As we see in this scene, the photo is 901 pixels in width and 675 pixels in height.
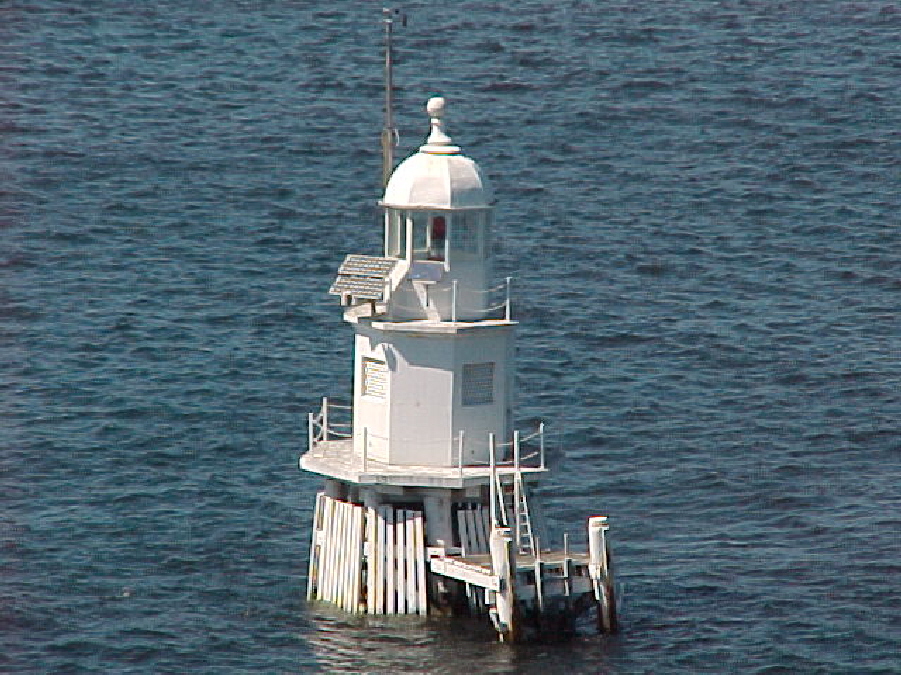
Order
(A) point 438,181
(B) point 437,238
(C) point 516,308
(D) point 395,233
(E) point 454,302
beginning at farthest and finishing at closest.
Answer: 1. (C) point 516,308
2. (D) point 395,233
3. (B) point 437,238
4. (A) point 438,181
5. (E) point 454,302

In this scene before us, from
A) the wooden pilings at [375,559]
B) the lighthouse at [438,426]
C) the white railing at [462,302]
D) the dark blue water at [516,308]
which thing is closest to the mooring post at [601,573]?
the lighthouse at [438,426]

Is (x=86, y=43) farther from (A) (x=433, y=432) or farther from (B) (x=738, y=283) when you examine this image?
(A) (x=433, y=432)

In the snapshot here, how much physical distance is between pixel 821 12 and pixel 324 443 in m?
69.7

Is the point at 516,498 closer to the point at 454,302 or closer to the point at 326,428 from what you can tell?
the point at 454,302

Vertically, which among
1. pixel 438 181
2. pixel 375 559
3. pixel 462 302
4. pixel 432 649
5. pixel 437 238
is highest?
pixel 438 181

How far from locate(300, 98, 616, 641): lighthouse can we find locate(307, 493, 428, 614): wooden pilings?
29mm

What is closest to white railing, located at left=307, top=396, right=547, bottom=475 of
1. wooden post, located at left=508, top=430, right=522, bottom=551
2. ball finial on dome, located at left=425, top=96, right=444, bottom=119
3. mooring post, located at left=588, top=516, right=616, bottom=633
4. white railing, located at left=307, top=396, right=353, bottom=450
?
wooden post, located at left=508, top=430, right=522, bottom=551

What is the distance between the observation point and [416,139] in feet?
324

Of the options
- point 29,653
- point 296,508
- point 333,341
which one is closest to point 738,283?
point 333,341

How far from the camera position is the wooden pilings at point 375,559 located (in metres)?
53.2

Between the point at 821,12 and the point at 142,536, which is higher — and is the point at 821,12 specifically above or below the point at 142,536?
above

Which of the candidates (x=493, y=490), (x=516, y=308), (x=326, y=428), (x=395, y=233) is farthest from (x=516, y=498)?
(x=516, y=308)

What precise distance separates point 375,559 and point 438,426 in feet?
10.0

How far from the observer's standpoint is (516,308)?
79.4m
